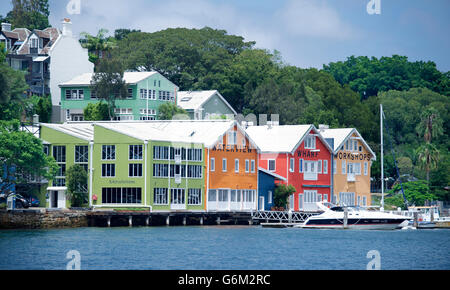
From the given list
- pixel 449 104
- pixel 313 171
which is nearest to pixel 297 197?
pixel 313 171

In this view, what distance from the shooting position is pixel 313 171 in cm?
9850

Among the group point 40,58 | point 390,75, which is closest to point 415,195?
point 40,58

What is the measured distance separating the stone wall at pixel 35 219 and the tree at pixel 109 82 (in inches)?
1318

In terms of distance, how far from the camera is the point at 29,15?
147625 mm

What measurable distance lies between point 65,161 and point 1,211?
13283mm

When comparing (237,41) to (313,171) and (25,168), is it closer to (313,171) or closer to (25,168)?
(313,171)

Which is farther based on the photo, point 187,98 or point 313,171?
point 187,98

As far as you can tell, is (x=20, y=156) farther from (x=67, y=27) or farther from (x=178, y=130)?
(x=67, y=27)

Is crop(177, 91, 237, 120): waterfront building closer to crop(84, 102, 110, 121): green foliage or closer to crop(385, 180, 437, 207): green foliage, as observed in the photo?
crop(84, 102, 110, 121): green foliage

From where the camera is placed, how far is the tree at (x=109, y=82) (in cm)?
10650

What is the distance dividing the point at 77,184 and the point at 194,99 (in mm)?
38058

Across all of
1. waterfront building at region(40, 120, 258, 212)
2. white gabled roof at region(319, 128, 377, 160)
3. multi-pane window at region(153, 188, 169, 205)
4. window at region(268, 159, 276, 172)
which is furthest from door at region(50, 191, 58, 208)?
white gabled roof at region(319, 128, 377, 160)

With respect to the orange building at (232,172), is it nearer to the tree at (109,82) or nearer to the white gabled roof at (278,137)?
the white gabled roof at (278,137)

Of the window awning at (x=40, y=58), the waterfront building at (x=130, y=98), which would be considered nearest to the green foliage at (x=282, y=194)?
Result: the waterfront building at (x=130, y=98)
